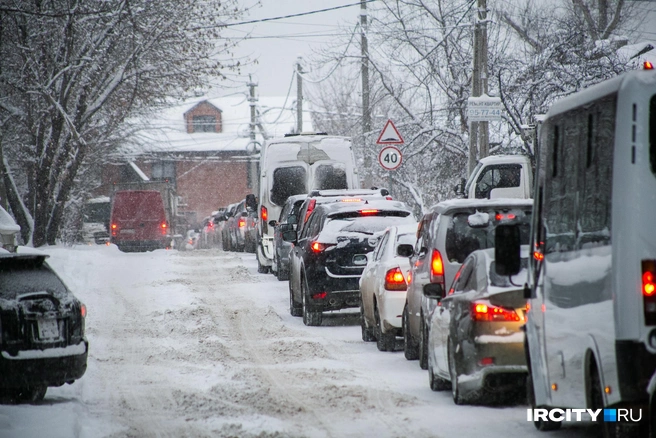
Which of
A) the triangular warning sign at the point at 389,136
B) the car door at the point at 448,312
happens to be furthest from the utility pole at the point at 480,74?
the car door at the point at 448,312

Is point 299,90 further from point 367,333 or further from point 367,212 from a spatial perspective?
point 367,333

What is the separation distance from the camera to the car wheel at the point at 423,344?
12023mm

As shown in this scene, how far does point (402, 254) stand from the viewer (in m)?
13.4

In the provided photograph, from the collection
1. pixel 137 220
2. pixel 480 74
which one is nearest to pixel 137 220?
pixel 137 220

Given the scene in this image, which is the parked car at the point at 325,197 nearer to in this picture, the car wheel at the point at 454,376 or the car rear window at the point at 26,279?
the car rear window at the point at 26,279

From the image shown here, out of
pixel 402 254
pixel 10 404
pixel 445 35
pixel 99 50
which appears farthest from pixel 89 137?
pixel 10 404

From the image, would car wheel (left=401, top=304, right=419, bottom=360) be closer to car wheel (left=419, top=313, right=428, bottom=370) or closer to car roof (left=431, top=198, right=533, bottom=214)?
car wheel (left=419, top=313, right=428, bottom=370)

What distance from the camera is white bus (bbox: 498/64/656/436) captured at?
5898 mm

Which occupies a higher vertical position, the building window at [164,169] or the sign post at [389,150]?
the sign post at [389,150]

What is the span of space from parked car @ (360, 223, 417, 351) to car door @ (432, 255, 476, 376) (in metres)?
2.82

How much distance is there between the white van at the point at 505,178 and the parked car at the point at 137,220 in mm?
16886

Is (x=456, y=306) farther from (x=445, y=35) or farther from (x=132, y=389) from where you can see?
(x=445, y=35)

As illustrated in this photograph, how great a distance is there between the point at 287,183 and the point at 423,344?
Result: 50.4 ft

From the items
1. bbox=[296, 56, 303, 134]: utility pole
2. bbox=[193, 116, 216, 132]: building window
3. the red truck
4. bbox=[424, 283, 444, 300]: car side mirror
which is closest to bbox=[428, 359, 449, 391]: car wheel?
bbox=[424, 283, 444, 300]: car side mirror
